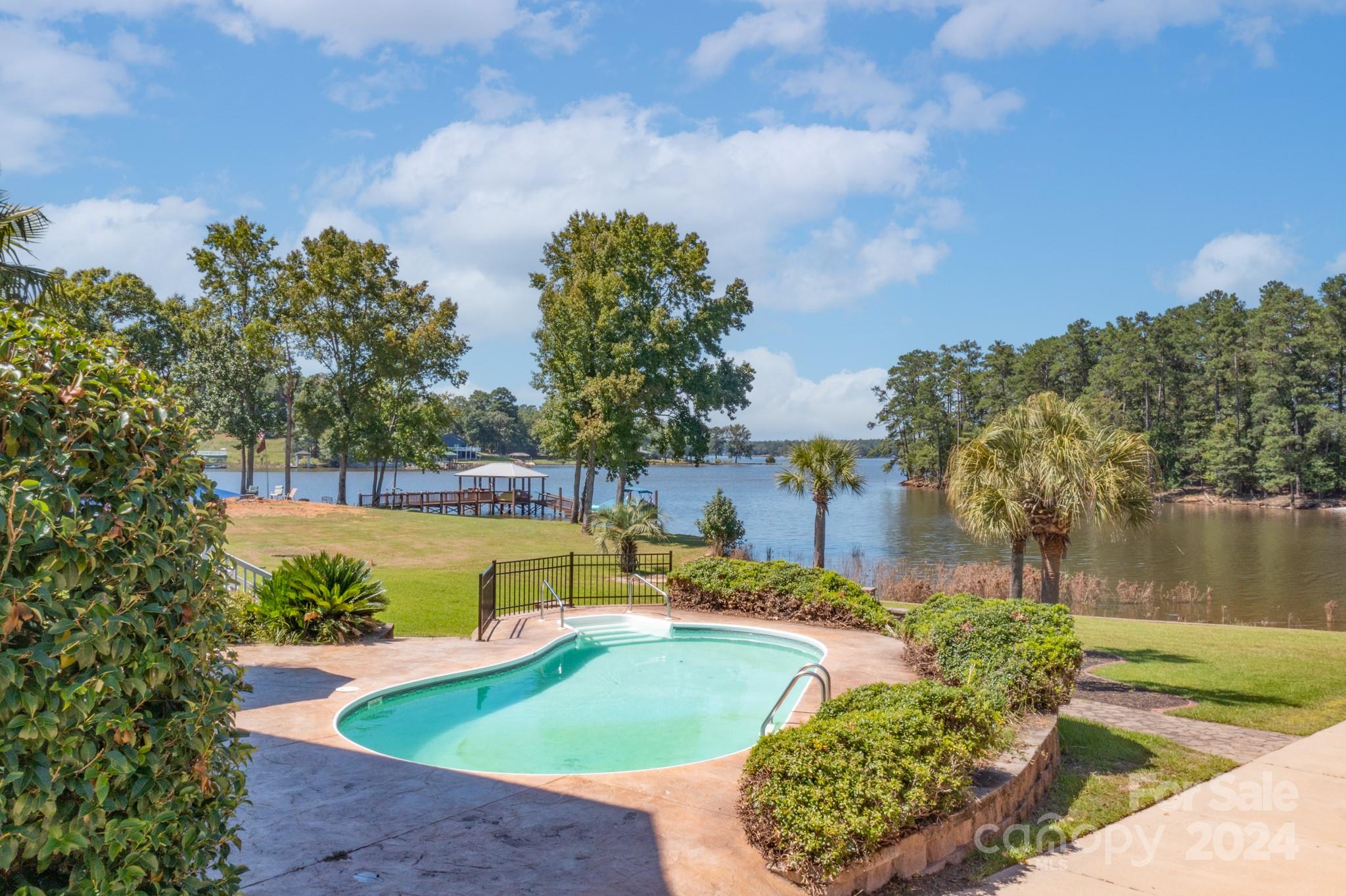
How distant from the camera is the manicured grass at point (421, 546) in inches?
695

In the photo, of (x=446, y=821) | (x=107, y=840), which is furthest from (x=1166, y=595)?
(x=107, y=840)

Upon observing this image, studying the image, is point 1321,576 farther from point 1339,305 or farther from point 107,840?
point 1339,305

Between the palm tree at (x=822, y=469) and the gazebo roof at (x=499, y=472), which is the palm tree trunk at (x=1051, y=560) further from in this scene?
the gazebo roof at (x=499, y=472)

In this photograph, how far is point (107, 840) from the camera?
2.64 metres

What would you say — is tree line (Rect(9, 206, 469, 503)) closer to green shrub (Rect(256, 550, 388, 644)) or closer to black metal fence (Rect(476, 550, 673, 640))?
black metal fence (Rect(476, 550, 673, 640))

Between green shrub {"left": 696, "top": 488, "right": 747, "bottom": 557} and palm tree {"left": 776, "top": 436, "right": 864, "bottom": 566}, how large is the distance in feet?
18.7

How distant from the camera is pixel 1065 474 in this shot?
12.7m

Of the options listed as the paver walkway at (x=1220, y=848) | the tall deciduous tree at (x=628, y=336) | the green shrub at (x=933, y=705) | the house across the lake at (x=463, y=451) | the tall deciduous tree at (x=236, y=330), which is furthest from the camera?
the house across the lake at (x=463, y=451)

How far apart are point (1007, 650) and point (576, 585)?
1435 cm

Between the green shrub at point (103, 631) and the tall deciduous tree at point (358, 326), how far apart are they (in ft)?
124

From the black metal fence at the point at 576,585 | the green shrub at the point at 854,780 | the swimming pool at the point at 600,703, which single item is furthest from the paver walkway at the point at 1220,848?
the black metal fence at the point at 576,585

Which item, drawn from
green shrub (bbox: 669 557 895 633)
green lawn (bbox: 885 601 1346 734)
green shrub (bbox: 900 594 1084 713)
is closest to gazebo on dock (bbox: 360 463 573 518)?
green shrub (bbox: 669 557 895 633)

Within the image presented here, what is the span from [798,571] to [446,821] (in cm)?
1118

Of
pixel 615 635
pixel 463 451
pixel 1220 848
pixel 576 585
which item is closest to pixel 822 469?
pixel 576 585
